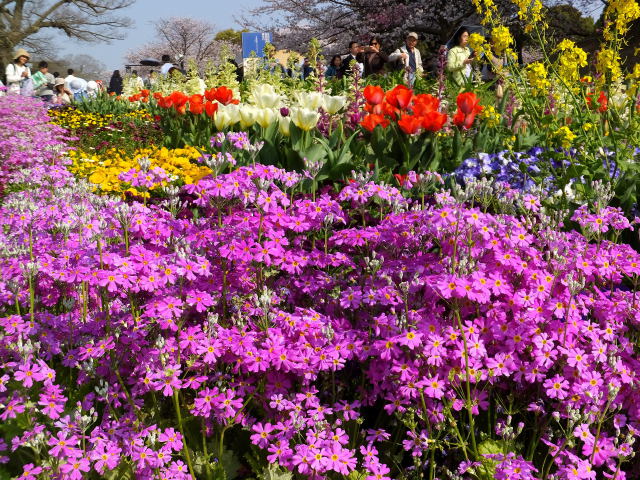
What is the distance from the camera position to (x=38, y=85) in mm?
16078

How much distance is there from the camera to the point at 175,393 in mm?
1744

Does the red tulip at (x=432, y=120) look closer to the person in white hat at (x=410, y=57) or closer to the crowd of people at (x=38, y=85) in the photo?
the person in white hat at (x=410, y=57)

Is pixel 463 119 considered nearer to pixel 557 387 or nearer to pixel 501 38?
pixel 501 38

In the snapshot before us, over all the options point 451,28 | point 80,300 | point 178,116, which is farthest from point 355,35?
point 80,300

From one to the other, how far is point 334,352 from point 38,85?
1698cm

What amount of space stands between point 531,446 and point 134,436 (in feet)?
4.33

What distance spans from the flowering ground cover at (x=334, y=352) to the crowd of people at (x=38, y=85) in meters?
11.4

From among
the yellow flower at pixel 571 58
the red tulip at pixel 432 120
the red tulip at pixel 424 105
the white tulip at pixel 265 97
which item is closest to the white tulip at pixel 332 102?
the white tulip at pixel 265 97

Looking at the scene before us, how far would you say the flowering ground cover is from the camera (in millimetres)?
1762

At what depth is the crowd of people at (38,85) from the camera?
551 inches

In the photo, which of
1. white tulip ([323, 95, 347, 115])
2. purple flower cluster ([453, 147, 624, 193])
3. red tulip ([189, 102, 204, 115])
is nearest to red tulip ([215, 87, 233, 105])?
red tulip ([189, 102, 204, 115])

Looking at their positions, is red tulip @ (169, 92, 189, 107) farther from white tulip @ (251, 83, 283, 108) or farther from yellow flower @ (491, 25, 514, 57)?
yellow flower @ (491, 25, 514, 57)

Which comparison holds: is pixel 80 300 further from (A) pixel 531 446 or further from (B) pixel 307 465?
(A) pixel 531 446

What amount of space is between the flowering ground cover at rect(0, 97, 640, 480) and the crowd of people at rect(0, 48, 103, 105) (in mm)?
11363
